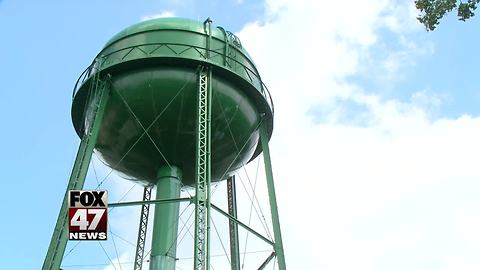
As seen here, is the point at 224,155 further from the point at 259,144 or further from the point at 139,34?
the point at 139,34

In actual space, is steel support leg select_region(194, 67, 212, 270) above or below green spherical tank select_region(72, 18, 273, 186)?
below

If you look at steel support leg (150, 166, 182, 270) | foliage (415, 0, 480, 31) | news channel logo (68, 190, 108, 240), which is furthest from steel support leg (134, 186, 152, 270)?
foliage (415, 0, 480, 31)

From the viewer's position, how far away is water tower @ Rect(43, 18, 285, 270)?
14.9m

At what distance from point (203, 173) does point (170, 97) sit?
2.43m

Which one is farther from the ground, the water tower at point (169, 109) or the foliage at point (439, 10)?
the water tower at point (169, 109)

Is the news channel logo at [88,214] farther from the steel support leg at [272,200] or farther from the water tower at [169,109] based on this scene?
the steel support leg at [272,200]

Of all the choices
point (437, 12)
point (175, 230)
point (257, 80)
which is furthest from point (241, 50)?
point (437, 12)

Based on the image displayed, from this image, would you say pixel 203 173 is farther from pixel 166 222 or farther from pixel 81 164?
pixel 81 164

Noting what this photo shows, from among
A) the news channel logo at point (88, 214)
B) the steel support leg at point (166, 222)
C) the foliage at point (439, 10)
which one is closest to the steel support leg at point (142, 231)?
the steel support leg at point (166, 222)

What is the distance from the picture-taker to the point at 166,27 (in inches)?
626

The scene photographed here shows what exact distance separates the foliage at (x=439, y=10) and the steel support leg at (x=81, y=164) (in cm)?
882

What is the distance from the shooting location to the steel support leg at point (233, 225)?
57.0 ft

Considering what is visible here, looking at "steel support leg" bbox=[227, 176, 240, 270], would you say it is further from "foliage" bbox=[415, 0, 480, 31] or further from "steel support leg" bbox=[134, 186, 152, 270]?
"foliage" bbox=[415, 0, 480, 31]

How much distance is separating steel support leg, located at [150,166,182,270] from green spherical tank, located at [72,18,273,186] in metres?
0.41
